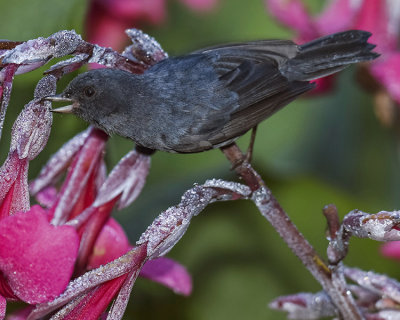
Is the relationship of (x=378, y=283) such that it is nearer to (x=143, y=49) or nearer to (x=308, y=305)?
(x=308, y=305)

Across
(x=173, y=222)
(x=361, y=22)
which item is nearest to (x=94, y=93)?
(x=173, y=222)

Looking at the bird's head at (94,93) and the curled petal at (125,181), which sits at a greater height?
the bird's head at (94,93)

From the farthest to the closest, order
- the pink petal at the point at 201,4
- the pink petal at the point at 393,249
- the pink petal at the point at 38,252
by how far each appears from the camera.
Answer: the pink petal at the point at 201,4, the pink petal at the point at 393,249, the pink petal at the point at 38,252

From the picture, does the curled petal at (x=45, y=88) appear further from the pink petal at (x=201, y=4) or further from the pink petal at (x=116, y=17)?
the pink petal at (x=201, y=4)

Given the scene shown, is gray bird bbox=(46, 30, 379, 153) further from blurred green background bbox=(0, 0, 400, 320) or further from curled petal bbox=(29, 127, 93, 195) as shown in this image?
blurred green background bbox=(0, 0, 400, 320)

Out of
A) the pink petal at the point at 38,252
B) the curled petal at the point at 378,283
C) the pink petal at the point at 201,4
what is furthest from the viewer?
the pink petal at the point at 201,4

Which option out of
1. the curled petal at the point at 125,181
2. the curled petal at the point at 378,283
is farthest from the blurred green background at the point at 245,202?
the curled petal at the point at 378,283

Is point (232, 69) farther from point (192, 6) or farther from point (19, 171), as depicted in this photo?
point (192, 6)
